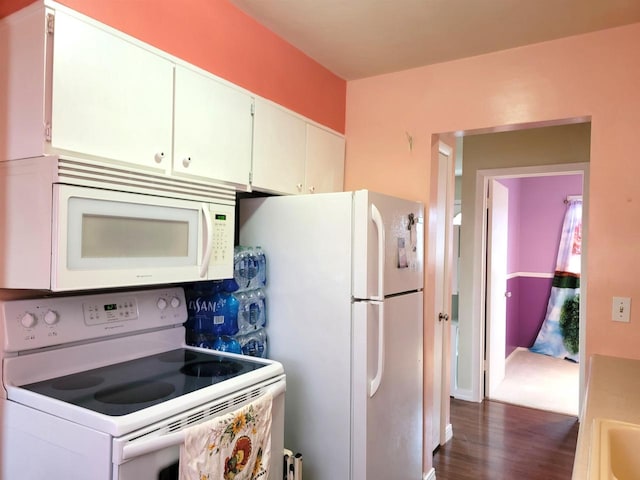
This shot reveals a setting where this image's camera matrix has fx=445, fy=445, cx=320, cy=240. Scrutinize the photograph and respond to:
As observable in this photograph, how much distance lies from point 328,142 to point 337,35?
59cm

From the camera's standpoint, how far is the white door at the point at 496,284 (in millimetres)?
4293

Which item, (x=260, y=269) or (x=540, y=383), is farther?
(x=540, y=383)

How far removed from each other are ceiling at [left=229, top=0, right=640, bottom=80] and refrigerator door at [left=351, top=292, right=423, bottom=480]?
1.34 m

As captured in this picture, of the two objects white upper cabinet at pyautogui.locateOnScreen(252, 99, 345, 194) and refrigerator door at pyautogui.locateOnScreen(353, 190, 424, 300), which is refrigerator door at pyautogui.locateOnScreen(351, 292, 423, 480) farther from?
white upper cabinet at pyautogui.locateOnScreen(252, 99, 345, 194)

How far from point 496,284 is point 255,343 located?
3216mm

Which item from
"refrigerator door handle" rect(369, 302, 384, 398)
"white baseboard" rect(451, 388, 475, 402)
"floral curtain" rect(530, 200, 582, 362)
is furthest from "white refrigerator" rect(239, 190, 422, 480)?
"floral curtain" rect(530, 200, 582, 362)

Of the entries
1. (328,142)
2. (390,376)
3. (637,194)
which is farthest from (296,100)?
(637,194)

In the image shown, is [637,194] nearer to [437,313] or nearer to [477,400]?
[437,313]

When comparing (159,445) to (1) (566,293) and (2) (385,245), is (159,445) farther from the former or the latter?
(1) (566,293)

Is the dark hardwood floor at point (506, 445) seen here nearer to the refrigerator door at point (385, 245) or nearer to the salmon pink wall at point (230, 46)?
the refrigerator door at point (385, 245)

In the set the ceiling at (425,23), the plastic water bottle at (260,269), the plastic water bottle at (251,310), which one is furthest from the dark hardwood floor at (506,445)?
the ceiling at (425,23)

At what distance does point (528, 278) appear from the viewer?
6180 millimetres

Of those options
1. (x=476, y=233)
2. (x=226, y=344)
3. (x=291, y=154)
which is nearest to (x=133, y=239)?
(x=226, y=344)

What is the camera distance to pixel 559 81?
2.26m
